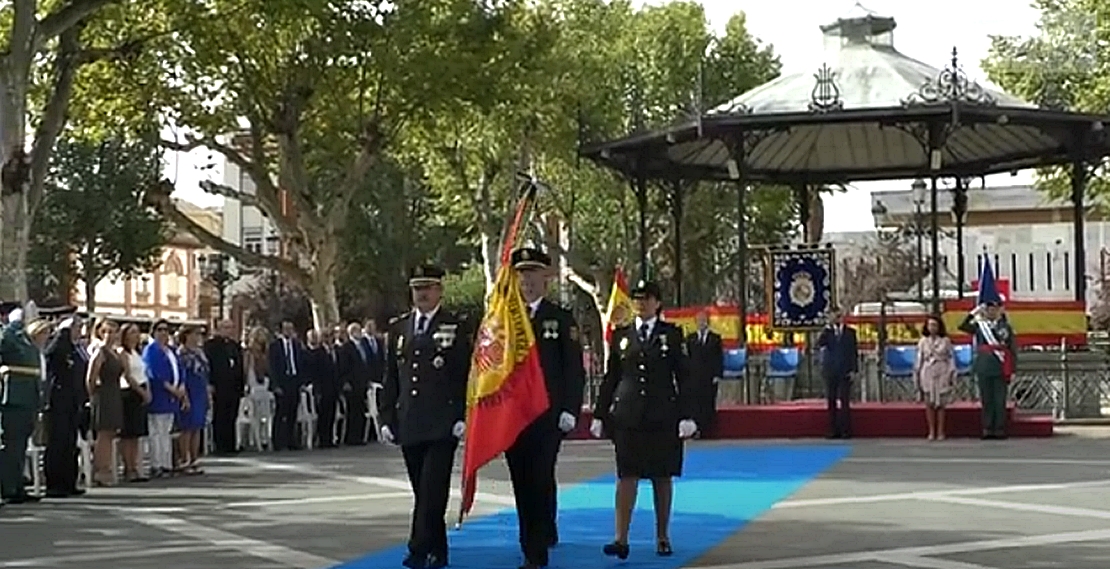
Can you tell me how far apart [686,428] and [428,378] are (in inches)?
70.8

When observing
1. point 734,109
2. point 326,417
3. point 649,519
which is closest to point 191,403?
point 326,417

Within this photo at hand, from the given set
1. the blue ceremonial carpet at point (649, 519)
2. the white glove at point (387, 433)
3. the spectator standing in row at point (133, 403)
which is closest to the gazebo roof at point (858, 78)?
the blue ceremonial carpet at point (649, 519)

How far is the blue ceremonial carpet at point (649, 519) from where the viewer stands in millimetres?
12055

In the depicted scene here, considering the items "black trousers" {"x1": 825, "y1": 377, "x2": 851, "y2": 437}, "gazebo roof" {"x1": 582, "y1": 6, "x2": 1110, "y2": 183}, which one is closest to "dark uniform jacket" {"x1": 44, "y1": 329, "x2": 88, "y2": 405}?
"black trousers" {"x1": 825, "y1": 377, "x2": 851, "y2": 437}

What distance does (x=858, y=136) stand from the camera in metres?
32.2

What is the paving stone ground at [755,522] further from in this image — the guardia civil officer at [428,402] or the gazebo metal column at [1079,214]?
the gazebo metal column at [1079,214]

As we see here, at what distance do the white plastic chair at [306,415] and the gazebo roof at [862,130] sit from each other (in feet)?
22.0

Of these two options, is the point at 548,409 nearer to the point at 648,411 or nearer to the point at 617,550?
the point at 648,411

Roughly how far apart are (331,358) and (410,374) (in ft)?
48.8

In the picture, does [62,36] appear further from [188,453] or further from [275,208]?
[275,208]

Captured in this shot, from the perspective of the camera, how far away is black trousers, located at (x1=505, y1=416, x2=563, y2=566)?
11.5 meters

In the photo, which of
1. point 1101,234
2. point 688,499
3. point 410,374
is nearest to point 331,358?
point 688,499

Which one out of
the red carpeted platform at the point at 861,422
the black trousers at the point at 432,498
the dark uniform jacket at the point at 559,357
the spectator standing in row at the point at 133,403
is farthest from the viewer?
the red carpeted platform at the point at 861,422

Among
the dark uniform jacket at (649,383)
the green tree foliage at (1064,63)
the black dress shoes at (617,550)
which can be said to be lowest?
the black dress shoes at (617,550)
